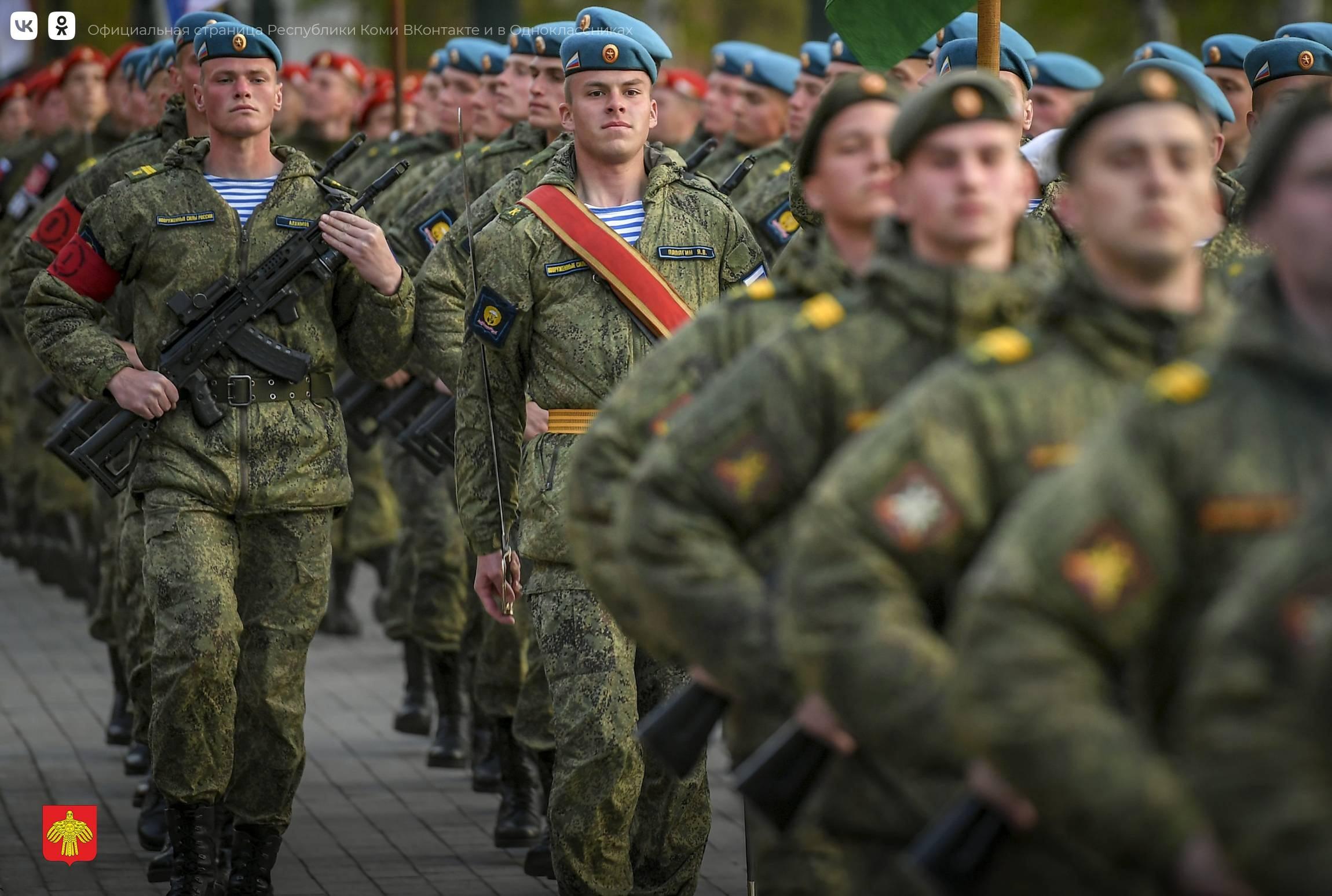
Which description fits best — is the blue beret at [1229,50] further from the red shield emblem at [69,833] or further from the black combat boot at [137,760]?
the red shield emblem at [69,833]

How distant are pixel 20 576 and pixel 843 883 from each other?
1342 cm

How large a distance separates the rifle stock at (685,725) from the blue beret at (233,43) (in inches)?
149

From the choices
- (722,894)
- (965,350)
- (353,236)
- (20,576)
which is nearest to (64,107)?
(20,576)

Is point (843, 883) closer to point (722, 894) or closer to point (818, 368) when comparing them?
point (818, 368)

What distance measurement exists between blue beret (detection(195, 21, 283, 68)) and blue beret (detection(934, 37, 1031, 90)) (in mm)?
2164

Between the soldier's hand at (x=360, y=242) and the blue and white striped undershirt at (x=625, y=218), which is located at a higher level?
the blue and white striped undershirt at (x=625, y=218)

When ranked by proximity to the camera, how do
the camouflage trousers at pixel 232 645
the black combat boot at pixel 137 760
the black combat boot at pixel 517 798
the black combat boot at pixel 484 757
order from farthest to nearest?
the black combat boot at pixel 137 760, the black combat boot at pixel 484 757, the black combat boot at pixel 517 798, the camouflage trousers at pixel 232 645

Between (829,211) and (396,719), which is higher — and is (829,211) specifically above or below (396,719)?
above

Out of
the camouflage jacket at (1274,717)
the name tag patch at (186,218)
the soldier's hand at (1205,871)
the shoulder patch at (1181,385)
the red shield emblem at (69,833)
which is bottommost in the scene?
the red shield emblem at (69,833)

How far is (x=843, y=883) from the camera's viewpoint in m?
4.19

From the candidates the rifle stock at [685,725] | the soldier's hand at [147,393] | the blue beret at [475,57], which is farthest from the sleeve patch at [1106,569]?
the blue beret at [475,57]

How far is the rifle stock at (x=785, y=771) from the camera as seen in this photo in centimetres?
409

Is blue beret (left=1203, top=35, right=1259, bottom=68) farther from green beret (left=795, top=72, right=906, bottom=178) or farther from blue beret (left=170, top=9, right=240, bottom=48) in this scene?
green beret (left=795, top=72, right=906, bottom=178)

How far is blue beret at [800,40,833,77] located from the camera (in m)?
11.6
